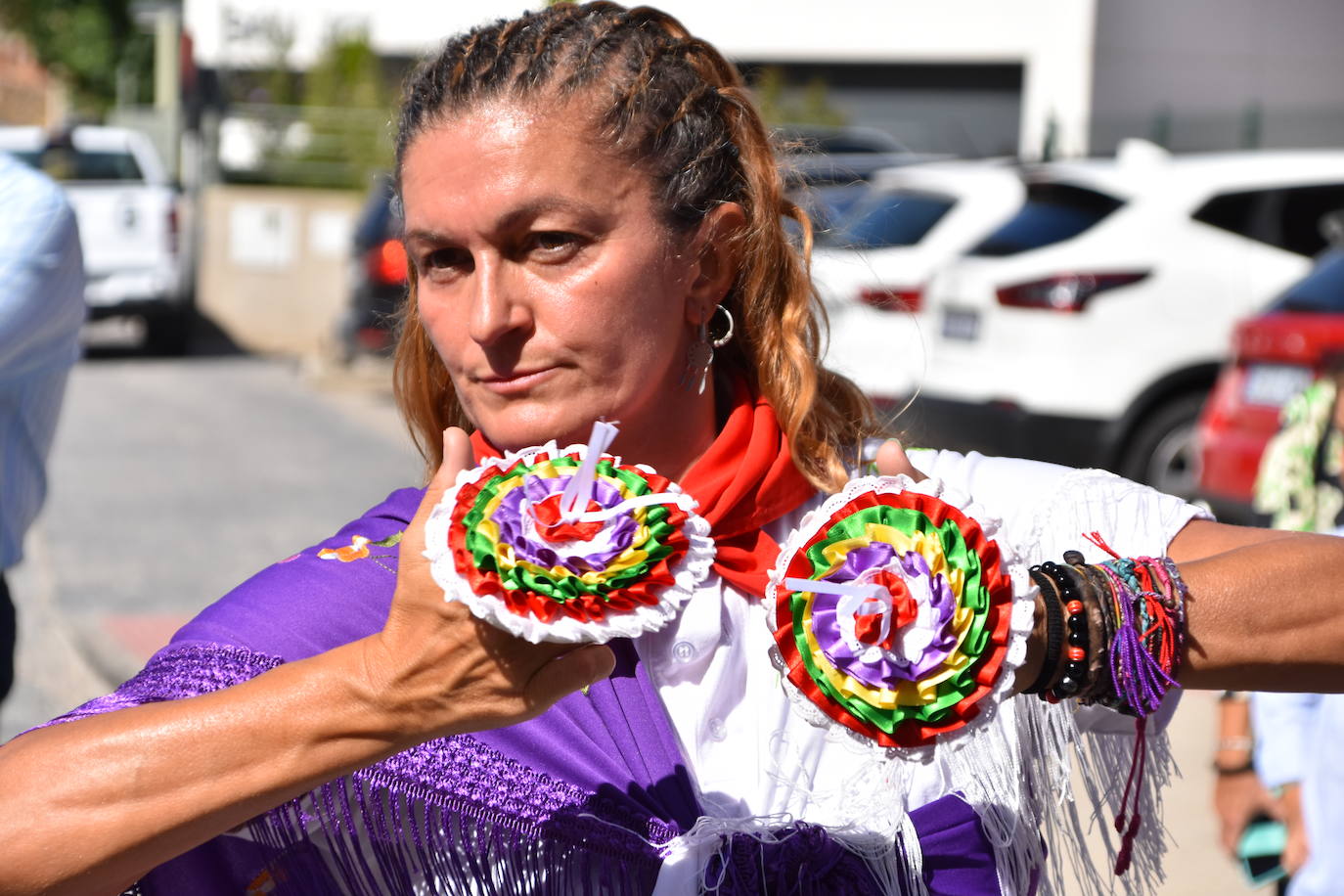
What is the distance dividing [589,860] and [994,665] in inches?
21.9

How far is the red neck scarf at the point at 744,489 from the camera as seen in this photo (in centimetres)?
191

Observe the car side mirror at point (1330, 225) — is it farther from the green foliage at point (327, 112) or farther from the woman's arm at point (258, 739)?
the green foliage at point (327, 112)

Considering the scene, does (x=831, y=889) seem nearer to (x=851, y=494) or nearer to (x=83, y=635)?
(x=851, y=494)

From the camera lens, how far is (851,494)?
60.7 inches

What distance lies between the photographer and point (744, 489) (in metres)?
1.94

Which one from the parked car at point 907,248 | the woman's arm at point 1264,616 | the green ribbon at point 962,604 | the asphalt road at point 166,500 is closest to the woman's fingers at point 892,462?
the woman's arm at point 1264,616

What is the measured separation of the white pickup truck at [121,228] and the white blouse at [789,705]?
47.1 ft

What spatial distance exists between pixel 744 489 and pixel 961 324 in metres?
6.49

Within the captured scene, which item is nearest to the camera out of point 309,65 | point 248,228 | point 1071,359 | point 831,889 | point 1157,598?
point 1157,598

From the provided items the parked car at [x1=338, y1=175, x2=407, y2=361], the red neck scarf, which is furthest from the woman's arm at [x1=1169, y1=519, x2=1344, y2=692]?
the parked car at [x1=338, y1=175, x2=407, y2=361]

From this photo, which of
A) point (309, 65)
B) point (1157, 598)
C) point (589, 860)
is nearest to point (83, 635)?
point (589, 860)

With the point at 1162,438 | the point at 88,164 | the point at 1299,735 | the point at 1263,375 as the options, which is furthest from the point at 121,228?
the point at 1299,735

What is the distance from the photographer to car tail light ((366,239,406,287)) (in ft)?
43.2

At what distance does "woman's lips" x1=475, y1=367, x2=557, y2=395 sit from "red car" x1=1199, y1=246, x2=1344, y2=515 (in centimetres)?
484
